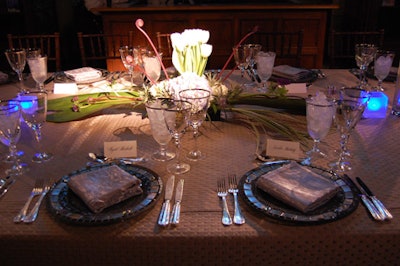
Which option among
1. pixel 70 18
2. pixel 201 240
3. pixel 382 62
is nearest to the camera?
pixel 201 240

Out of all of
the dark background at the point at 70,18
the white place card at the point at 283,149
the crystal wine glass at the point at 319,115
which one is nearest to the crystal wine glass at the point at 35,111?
the white place card at the point at 283,149

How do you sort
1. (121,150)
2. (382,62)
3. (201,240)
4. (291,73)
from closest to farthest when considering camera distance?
1. (201,240)
2. (121,150)
3. (382,62)
4. (291,73)

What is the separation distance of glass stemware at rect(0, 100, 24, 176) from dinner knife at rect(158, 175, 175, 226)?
43cm

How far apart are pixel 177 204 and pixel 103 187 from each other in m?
0.17

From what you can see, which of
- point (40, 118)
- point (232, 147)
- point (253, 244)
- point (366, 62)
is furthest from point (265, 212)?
point (366, 62)

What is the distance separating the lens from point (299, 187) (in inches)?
35.1

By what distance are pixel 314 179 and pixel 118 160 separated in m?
0.56

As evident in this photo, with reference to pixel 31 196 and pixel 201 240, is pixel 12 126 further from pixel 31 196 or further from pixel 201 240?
pixel 201 240

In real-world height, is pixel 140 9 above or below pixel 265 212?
above

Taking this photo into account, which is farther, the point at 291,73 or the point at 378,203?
the point at 291,73

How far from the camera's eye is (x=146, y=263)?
2.73 ft

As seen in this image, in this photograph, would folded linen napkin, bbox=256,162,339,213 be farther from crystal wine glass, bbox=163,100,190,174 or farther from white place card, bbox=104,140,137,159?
white place card, bbox=104,140,137,159

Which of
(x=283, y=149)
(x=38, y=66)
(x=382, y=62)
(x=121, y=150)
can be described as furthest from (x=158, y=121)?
(x=382, y=62)

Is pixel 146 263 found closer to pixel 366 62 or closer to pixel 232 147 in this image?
pixel 232 147
